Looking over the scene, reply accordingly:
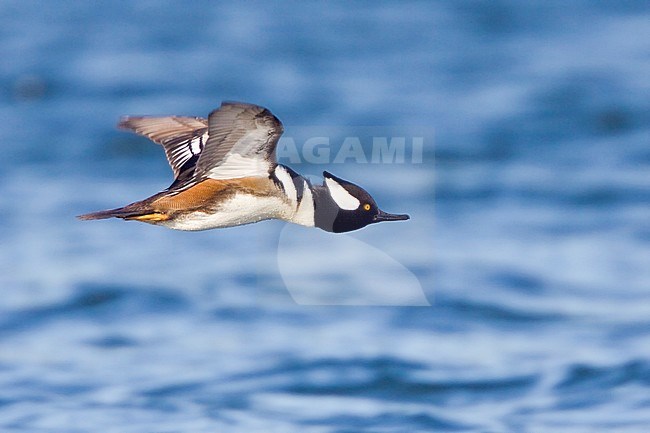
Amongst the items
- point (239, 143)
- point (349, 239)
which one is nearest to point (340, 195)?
point (239, 143)

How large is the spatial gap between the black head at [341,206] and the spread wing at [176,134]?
0.80 metres

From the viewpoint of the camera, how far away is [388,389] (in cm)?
1138

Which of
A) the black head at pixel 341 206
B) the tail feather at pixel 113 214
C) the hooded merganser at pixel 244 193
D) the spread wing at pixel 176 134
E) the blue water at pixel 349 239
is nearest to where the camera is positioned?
the hooded merganser at pixel 244 193

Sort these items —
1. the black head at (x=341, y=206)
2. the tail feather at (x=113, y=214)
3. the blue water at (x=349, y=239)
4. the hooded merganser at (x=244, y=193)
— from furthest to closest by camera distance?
the blue water at (x=349, y=239) < the black head at (x=341, y=206) < the tail feather at (x=113, y=214) < the hooded merganser at (x=244, y=193)

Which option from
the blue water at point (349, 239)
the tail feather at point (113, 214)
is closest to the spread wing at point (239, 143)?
the tail feather at point (113, 214)

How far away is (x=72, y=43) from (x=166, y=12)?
5.32ft

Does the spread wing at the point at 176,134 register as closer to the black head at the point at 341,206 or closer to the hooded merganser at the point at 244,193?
the hooded merganser at the point at 244,193

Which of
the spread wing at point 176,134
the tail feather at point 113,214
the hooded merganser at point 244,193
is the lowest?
the tail feather at point 113,214

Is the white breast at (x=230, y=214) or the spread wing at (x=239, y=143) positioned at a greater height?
the spread wing at (x=239, y=143)

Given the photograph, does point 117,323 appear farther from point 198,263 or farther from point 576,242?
point 576,242

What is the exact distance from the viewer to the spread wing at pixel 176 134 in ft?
24.0

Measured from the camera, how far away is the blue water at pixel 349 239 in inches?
443

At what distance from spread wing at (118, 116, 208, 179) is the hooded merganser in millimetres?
207

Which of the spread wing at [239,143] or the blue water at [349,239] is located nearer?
the spread wing at [239,143]
